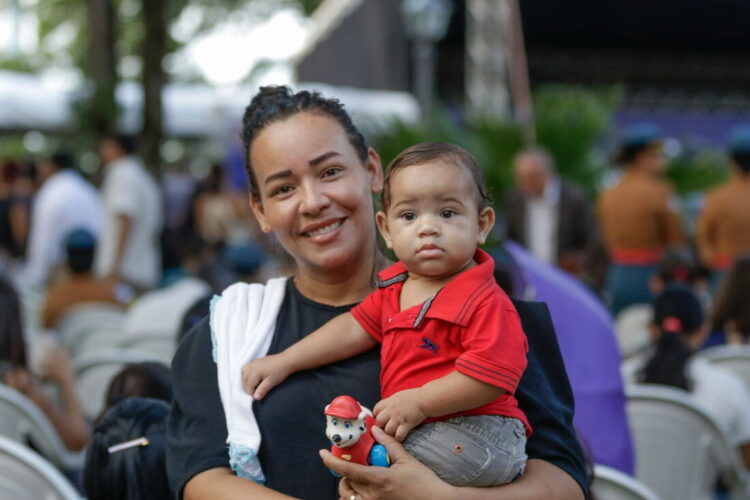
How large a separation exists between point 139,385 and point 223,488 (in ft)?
3.24

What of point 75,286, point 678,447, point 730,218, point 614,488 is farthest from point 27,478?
point 730,218

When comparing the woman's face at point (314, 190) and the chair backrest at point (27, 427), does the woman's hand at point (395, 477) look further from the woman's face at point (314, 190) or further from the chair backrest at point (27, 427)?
the chair backrest at point (27, 427)

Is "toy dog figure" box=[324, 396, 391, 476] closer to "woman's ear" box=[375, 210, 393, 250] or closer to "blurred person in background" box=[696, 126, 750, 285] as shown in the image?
"woman's ear" box=[375, 210, 393, 250]

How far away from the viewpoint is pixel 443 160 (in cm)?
203

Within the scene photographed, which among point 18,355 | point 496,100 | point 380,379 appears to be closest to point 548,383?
point 380,379

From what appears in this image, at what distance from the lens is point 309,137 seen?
2266 millimetres

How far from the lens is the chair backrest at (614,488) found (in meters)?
2.88

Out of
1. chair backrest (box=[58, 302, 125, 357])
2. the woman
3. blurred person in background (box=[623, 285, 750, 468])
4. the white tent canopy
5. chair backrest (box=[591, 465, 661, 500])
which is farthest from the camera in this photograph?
the white tent canopy

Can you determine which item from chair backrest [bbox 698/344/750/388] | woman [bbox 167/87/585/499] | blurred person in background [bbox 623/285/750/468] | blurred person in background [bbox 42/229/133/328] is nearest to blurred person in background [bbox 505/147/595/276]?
blurred person in background [bbox 42/229/133/328]

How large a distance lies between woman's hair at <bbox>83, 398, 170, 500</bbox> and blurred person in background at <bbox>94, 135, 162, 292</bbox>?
224 inches

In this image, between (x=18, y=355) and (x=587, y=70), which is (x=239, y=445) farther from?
(x=587, y=70)

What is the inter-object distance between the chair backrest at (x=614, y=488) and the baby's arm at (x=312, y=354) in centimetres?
99

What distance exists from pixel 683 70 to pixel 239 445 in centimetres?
2768

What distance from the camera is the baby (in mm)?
1931
